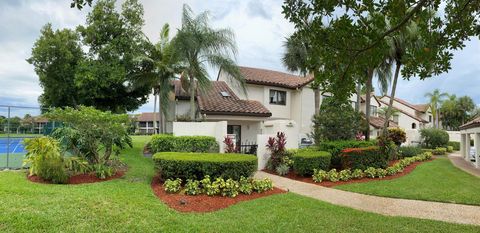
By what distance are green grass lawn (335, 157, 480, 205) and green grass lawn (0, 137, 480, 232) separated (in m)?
2.85

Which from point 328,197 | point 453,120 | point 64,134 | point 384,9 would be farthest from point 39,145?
point 453,120

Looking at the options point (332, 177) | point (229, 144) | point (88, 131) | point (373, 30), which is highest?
point (373, 30)

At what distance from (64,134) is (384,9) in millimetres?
10811


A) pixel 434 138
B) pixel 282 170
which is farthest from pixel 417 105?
pixel 282 170

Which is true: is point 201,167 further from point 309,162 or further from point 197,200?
point 309,162

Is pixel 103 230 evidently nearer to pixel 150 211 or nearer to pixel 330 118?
pixel 150 211

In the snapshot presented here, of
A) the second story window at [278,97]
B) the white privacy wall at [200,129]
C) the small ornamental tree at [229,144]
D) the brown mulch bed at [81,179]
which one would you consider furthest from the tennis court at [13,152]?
the second story window at [278,97]

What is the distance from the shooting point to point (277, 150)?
571 inches

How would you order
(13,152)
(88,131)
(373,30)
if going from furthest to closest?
(13,152) < (88,131) < (373,30)

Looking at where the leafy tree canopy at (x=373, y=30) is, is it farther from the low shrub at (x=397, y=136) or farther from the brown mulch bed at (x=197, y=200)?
the low shrub at (x=397, y=136)

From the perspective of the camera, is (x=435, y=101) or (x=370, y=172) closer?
(x=370, y=172)

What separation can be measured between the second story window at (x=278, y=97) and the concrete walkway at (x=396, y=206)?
14.8 m

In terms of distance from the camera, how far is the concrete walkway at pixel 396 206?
7543mm

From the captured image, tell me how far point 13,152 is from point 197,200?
1131 centimetres
